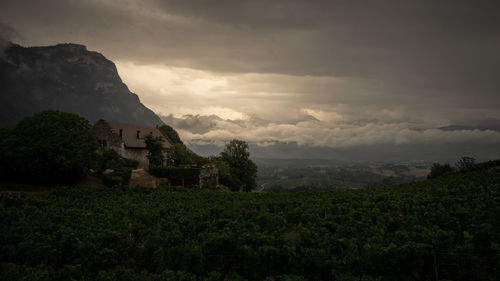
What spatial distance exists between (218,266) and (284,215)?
9322 millimetres

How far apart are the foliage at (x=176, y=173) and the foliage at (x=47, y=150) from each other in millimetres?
12621

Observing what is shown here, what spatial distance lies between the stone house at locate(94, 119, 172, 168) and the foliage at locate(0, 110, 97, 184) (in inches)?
561

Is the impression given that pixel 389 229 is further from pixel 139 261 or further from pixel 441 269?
pixel 139 261

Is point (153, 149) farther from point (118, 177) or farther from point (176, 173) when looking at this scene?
point (118, 177)

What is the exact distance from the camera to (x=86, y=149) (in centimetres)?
3894

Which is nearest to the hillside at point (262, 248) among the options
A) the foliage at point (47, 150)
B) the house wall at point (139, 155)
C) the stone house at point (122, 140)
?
the foliage at point (47, 150)

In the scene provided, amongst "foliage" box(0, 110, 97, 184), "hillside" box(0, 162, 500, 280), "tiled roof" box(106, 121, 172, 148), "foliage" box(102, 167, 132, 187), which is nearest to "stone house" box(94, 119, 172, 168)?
"tiled roof" box(106, 121, 172, 148)

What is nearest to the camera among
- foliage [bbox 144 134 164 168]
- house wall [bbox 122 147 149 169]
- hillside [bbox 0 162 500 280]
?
hillside [bbox 0 162 500 280]

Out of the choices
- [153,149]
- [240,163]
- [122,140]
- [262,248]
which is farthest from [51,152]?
[240,163]

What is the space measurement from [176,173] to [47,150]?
20078 millimetres

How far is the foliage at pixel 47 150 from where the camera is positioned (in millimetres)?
34219

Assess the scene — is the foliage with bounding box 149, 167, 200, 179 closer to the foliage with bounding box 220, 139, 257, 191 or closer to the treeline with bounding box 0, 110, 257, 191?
the treeline with bounding box 0, 110, 257, 191

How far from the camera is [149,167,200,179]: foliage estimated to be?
5097cm

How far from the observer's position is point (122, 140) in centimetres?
5488
